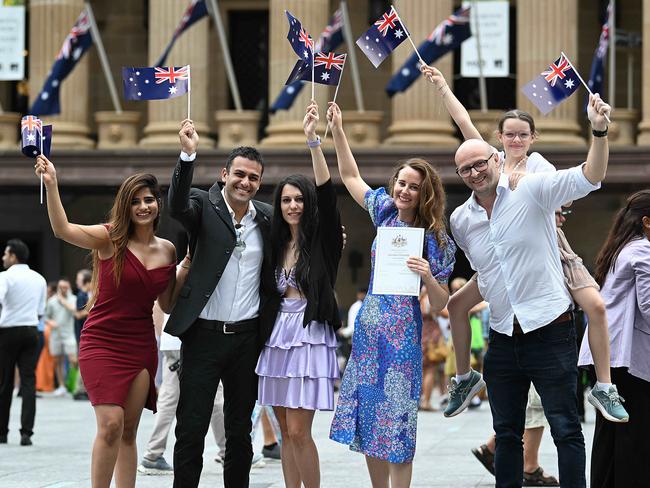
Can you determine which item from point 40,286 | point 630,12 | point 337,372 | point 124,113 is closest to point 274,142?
point 124,113

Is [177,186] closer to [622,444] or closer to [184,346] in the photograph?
[184,346]

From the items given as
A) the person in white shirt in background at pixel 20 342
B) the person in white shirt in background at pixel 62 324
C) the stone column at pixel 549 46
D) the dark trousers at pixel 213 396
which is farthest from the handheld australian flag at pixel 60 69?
the dark trousers at pixel 213 396

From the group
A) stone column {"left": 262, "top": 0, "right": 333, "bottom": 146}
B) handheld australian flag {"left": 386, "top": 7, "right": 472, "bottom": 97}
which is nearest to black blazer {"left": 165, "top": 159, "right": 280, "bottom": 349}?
handheld australian flag {"left": 386, "top": 7, "right": 472, "bottom": 97}

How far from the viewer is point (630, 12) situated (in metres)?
34.3

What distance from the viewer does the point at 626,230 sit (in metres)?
8.73

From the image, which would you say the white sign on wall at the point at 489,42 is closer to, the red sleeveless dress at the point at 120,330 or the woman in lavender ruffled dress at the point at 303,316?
the woman in lavender ruffled dress at the point at 303,316

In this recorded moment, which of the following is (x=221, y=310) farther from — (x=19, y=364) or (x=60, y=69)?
(x=60, y=69)

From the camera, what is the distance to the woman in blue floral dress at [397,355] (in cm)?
845

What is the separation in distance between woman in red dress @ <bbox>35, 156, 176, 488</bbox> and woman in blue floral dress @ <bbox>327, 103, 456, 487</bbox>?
120 centimetres

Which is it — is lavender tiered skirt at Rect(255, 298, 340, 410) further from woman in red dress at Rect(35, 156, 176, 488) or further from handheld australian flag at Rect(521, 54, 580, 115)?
handheld australian flag at Rect(521, 54, 580, 115)

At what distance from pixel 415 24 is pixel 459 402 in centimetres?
2343

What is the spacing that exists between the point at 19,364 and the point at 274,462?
3.75 metres

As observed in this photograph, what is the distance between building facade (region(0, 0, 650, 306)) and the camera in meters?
31.2

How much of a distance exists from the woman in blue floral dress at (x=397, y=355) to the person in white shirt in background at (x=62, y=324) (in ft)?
53.6
